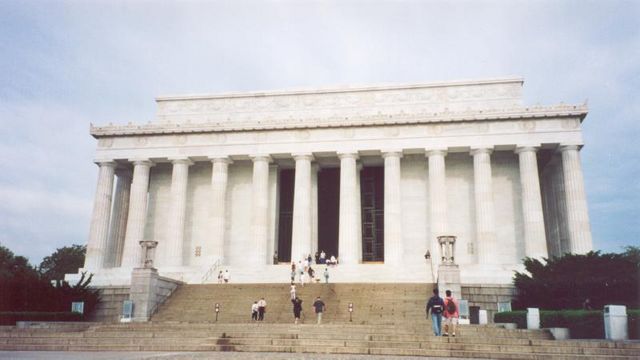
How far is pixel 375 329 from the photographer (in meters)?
22.1

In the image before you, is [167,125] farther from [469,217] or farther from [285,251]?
[469,217]

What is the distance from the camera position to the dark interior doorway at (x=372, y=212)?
1870 inches

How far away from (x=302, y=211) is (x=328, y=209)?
511cm

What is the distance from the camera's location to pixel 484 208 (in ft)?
140

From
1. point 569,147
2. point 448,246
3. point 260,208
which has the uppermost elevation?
point 569,147

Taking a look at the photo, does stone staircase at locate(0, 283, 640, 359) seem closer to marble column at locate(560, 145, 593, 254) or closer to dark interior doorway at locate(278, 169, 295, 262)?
marble column at locate(560, 145, 593, 254)

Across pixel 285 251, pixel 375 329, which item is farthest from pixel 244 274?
pixel 375 329

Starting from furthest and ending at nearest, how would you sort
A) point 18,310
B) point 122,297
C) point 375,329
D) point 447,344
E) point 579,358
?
point 122,297 < point 18,310 < point 375,329 < point 447,344 < point 579,358

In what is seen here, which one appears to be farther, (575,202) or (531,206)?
(531,206)

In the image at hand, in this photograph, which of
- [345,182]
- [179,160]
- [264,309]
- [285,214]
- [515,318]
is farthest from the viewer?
[285,214]

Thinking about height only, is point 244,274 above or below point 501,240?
below

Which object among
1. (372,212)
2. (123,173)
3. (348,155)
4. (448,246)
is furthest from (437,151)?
(123,173)

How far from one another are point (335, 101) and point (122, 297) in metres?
23.7

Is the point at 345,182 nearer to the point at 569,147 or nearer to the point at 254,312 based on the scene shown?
the point at 569,147
